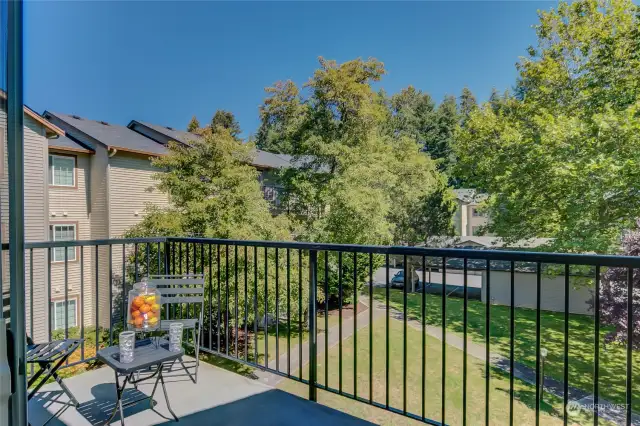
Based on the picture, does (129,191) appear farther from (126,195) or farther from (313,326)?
(313,326)

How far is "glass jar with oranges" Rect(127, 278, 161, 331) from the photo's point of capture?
2.26m

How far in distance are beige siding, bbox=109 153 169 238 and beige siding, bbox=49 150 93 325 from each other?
95 centimetres

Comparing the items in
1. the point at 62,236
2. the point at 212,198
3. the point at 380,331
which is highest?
the point at 212,198

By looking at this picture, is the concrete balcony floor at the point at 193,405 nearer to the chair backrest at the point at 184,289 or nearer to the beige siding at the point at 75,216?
the chair backrest at the point at 184,289

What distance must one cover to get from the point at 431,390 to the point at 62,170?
12.3 m

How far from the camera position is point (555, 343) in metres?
12.6

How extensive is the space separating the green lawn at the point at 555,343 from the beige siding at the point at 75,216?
36.4ft

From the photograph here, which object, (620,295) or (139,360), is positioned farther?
(620,295)

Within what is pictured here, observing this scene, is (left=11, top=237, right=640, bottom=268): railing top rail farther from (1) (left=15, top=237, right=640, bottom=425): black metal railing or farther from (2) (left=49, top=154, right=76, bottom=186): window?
(2) (left=49, top=154, right=76, bottom=186): window

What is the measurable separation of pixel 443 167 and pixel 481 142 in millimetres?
11279

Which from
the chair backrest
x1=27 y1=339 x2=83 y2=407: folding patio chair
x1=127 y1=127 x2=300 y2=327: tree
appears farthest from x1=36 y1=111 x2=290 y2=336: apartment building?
x1=27 y1=339 x2=83 y2=407: folding patio chair

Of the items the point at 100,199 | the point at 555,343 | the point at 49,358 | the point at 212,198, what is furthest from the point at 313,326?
the point at 555,343

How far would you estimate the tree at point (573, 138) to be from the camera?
9.88m

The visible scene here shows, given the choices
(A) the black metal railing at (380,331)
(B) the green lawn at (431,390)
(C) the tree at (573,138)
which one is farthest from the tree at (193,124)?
(C) the tree at (573,138)
